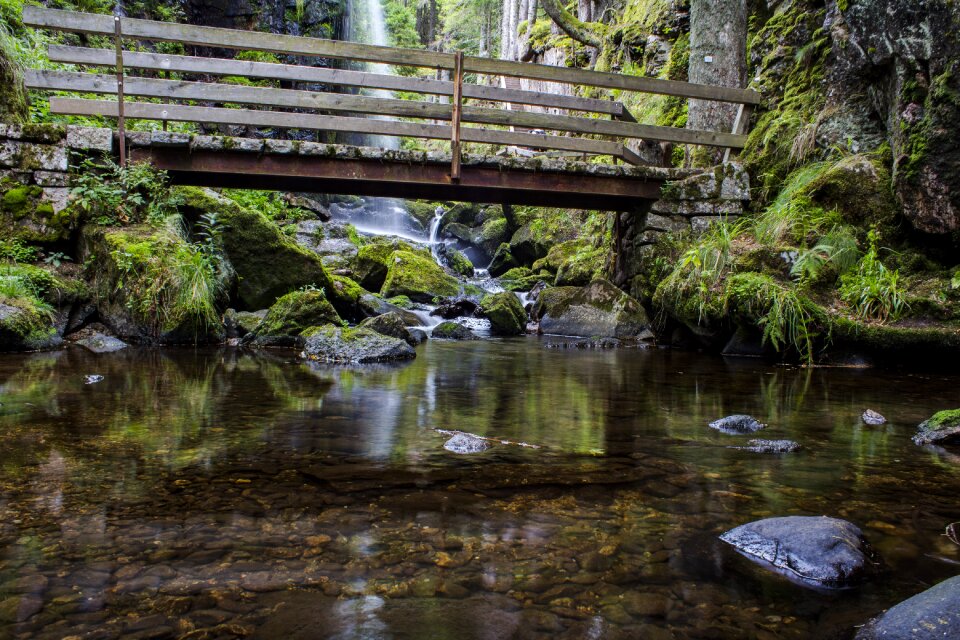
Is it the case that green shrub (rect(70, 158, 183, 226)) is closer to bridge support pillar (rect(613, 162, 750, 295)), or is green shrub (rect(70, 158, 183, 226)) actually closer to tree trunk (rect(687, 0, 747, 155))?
bridge support pillar (rect(613, 162, 750, 295))

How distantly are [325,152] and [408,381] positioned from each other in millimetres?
3980

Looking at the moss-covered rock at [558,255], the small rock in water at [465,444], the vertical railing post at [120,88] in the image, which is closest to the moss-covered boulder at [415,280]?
the moss-covered rock at [558,255]

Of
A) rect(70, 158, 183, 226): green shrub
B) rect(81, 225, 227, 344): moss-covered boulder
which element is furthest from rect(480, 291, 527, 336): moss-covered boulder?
rect(70, 158, 183, 226): green shrub

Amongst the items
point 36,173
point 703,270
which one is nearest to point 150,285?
point 36,173

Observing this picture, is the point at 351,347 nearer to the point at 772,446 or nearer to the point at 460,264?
the point at 772,446

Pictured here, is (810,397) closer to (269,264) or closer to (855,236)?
(855,236)

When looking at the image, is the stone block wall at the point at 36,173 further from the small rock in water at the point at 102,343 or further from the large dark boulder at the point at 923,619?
the large dark boulder at the point at 923,619

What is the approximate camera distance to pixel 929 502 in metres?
2.24

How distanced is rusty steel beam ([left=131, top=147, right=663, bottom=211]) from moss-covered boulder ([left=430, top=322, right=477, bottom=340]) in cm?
205

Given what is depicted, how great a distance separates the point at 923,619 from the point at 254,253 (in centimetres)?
838

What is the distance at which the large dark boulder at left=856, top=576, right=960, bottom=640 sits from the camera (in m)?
1.28

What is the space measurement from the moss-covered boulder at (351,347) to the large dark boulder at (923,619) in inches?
207

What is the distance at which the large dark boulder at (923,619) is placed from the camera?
128 centimetres

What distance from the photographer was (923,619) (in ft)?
4.33
